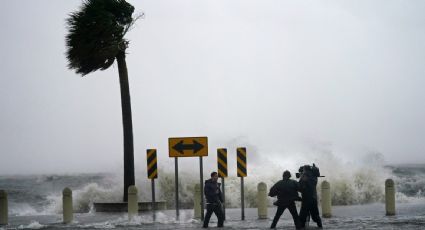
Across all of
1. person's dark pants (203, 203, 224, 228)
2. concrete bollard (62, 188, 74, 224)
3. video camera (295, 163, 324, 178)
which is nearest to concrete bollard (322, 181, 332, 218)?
video camera (295, 163, 324, 178)

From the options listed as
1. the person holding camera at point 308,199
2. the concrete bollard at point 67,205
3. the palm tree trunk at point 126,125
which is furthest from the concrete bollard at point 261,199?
the palm tree trunk at point 126,125

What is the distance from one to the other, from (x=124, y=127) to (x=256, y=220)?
8.16 m

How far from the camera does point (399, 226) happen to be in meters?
20.9

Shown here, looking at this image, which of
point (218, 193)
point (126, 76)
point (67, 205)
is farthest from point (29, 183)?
point (218, 193)

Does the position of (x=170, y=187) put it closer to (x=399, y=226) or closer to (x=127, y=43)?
(x=127, y=43)

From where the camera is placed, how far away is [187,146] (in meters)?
24.2

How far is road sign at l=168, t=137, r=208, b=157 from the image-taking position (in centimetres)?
2411

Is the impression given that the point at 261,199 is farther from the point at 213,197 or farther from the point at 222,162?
the point at 213,197

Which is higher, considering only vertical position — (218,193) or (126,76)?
(126,76)

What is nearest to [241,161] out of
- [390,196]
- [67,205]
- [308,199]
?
[308,199]

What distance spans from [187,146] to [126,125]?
818cm

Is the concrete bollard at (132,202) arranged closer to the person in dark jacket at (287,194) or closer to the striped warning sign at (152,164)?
the striped warning sign at (152,164)

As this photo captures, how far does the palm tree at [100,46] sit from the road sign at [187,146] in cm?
796

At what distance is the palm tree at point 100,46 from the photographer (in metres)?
32.0
